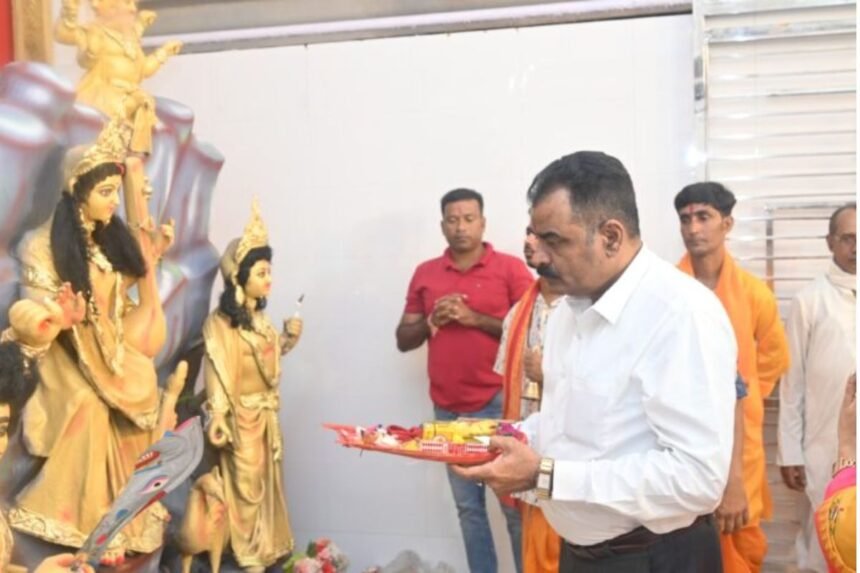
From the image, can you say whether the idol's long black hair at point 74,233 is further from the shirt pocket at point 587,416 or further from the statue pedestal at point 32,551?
the shirt pocket at point 587,416

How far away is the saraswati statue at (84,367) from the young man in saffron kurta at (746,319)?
1.86 metres

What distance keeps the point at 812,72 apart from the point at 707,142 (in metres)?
0.51

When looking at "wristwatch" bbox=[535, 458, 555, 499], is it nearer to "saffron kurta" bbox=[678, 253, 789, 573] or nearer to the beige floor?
"saffron kurta" bbox=[678, 253, 789, 573]

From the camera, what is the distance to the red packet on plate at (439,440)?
2.02 metres

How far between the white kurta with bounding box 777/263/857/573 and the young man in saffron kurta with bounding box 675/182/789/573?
27 cm

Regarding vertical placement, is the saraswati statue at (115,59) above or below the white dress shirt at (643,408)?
above

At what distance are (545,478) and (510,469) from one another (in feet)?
0.24

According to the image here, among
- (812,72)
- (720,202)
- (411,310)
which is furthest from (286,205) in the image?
(812,72)

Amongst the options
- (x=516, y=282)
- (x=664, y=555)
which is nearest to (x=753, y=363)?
(x=516, y=282)

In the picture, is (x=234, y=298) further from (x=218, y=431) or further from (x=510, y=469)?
(x=510, y=469)

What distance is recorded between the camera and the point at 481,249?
390 cm

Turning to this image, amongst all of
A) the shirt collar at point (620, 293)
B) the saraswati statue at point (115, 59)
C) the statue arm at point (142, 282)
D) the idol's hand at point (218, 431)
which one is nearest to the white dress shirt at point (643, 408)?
the shirt collar at point (620, 293)

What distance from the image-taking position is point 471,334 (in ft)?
12.4

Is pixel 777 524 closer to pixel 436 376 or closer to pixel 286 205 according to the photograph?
pixel 436 376
